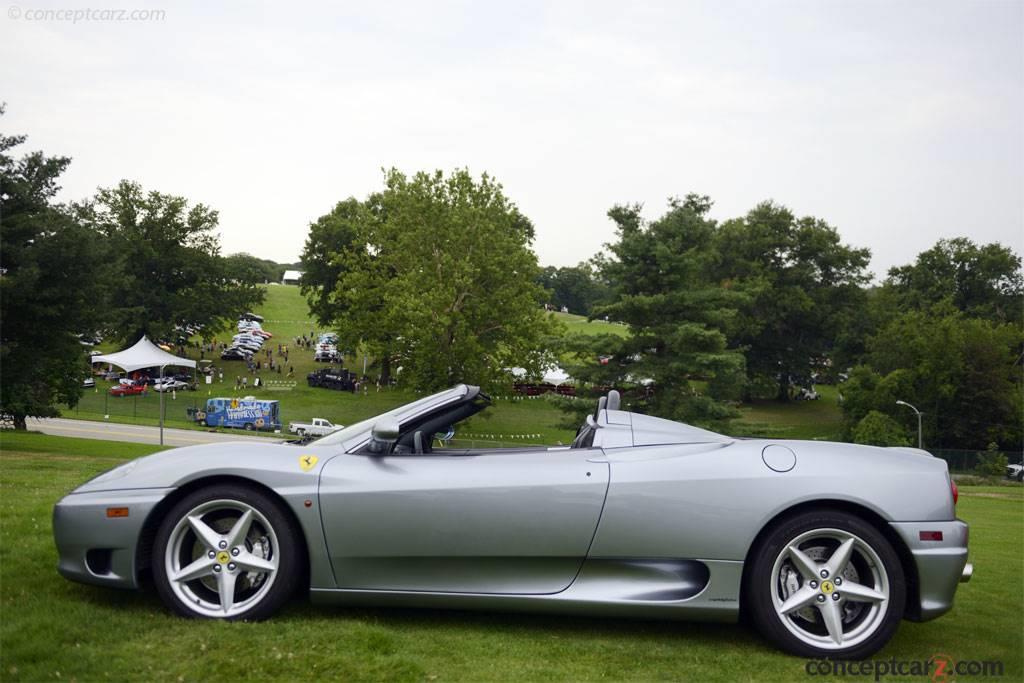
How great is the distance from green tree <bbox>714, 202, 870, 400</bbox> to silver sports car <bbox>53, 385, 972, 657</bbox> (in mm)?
70196

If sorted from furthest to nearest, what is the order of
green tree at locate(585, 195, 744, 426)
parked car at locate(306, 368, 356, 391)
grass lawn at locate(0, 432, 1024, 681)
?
parked car at locate(306, 368, 356, 391) → green tree at locate(585, 195, 744, 426) → grass lawn at locate(0, 432, 1024, 681)

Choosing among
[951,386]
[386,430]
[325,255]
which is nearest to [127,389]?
[325,255]

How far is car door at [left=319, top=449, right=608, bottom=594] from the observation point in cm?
430

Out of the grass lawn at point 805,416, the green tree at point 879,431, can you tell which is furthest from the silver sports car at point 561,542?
the grass lawn at point 805,416

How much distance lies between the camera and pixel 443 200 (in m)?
44.7

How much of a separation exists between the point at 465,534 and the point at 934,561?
7.62ft

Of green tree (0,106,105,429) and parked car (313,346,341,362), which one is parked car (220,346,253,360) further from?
green tree (0,106,105,429)

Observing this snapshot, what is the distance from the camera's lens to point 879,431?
52.5 m

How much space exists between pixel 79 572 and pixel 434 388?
37218 millimetres

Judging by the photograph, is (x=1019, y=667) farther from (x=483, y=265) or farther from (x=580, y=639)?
(x=483, y=265)

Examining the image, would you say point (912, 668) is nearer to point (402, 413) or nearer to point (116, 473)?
point (402, 413)

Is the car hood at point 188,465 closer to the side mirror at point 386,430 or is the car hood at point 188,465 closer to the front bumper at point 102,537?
the front bumper at point 102,537

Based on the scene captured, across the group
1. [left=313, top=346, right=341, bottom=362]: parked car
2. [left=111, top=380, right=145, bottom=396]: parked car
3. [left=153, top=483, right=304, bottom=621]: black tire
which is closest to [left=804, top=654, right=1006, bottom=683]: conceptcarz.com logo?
[left=153, top=483, right=304, bottom=621]: black tire

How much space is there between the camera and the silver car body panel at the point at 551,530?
4285 mm
